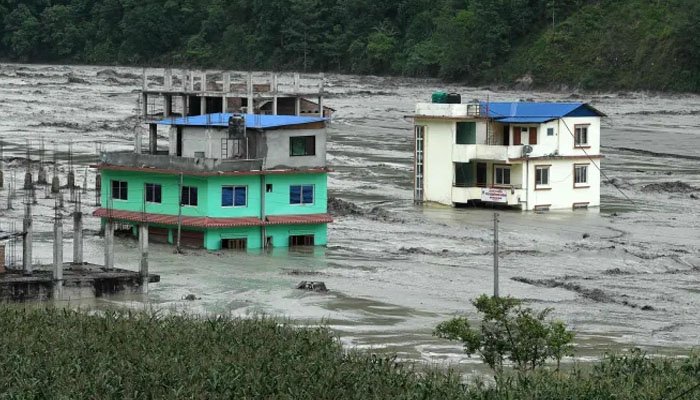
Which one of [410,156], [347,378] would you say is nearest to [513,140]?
[410,156]

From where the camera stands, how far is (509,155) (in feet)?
163

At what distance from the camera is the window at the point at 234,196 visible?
4159 centimetres

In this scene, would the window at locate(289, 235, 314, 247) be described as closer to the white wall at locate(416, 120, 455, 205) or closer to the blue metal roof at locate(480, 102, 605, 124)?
the white wall at locate(416, 120, 455, 205)

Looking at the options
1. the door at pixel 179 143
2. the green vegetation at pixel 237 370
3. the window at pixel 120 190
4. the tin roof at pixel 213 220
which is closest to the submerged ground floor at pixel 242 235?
the tin roof at pixel 213 220

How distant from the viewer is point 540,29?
10594 cm

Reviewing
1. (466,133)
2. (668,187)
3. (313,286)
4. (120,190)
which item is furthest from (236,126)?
(668,187)

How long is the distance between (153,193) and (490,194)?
37.4 ft

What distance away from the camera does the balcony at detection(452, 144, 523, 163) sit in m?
49.7

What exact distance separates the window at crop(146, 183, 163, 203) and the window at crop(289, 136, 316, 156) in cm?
334

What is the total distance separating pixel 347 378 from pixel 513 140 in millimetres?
28511

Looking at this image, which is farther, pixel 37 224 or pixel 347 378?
pixel 37 224

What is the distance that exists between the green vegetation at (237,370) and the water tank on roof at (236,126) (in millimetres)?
16142

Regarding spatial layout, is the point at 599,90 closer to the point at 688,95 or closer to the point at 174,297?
the point at 688,95

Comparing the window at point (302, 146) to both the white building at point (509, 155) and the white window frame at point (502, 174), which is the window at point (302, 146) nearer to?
the white building at point (509, 155)
